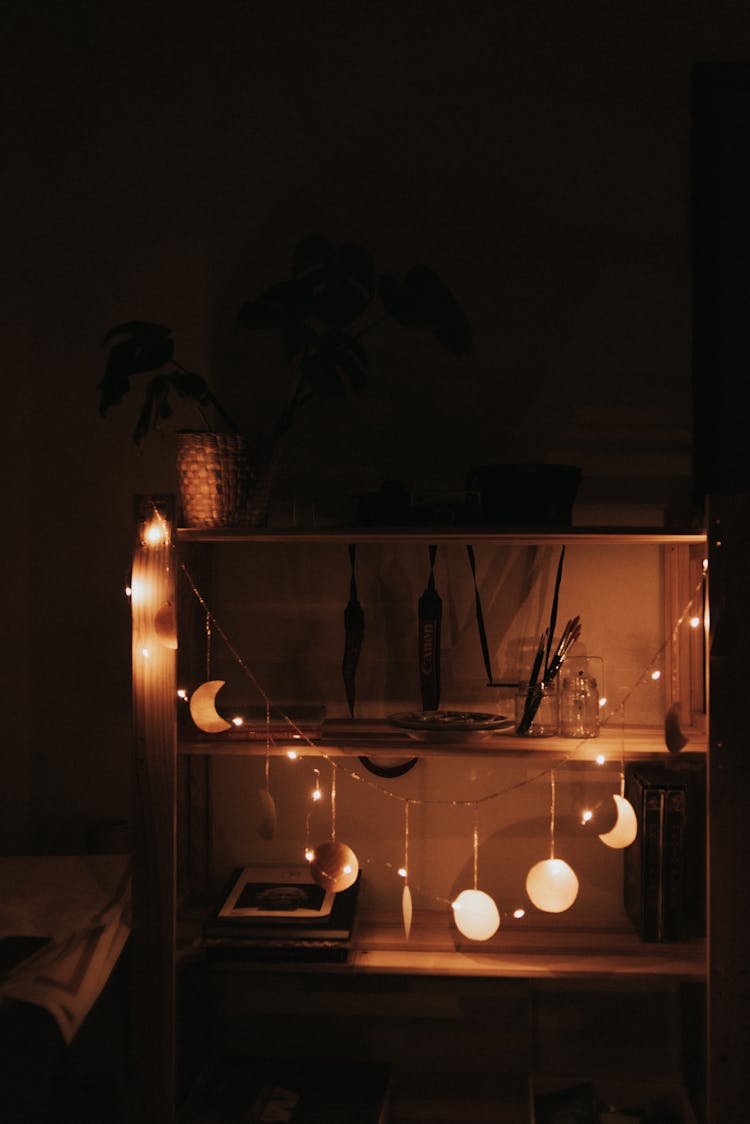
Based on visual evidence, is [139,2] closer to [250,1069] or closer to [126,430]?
[126,430]

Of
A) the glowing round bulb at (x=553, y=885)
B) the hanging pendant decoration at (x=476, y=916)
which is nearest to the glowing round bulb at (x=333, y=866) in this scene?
the hanging pendant decoration at (x=476, y=916)

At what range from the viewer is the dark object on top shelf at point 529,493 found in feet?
6.15

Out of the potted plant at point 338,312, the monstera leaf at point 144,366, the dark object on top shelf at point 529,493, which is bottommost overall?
the dark object on top shelf at point 529,493

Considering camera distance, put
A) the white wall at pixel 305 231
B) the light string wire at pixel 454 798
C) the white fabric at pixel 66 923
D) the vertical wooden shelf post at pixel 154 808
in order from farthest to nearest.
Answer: the white wall at pixel 305 231 < the light string wire at pixel 454 798 < the vertical wooden shelf post at pixel 154 808 < the white fabric at pixel 66 923

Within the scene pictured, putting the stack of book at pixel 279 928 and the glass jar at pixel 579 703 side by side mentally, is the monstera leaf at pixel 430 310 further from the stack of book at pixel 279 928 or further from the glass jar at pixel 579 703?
the stack of book at pixel 279 928

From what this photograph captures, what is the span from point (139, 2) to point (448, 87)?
0.78 metres

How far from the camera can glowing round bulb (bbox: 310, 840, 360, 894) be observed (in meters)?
1.86

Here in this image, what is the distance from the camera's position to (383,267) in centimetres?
224

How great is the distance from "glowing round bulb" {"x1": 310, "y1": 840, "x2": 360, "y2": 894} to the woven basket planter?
0.67m

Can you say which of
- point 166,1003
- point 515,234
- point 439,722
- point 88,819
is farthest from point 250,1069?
point 515,234

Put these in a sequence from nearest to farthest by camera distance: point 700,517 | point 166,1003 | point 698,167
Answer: point 166,1003 < point 700,517 < point 698,167

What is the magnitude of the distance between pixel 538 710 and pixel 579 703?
0.09m

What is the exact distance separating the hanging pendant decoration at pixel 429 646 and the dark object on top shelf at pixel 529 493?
11.8 inches

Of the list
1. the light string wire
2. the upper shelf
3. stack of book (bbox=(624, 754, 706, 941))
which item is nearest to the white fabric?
the light string wire
